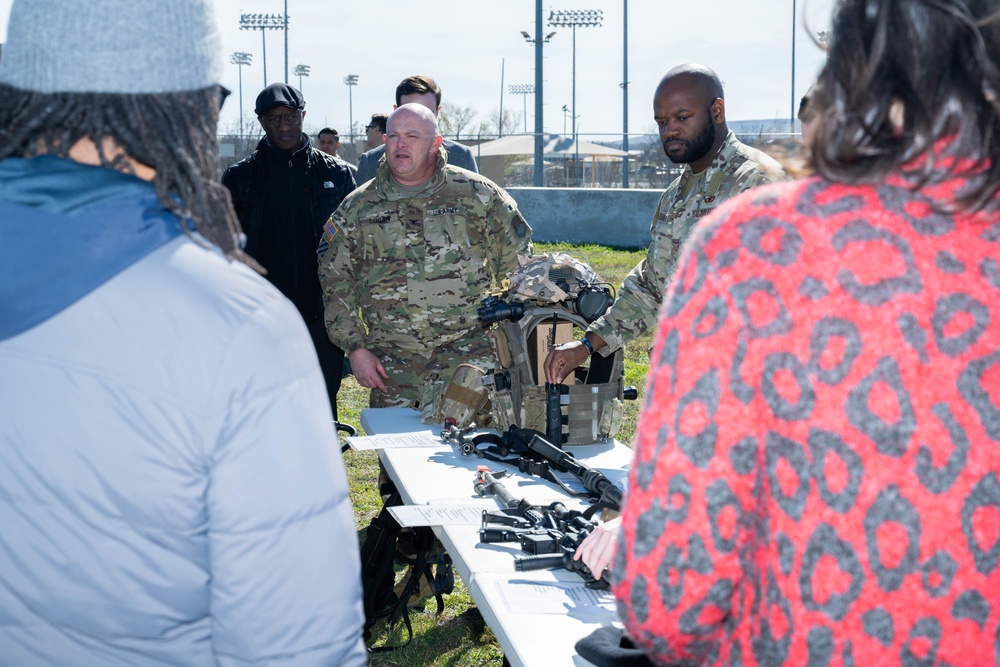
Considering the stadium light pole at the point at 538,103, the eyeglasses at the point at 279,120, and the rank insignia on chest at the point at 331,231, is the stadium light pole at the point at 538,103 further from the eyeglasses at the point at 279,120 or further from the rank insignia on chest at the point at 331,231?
the rank insignia on chest at the point at 331,231

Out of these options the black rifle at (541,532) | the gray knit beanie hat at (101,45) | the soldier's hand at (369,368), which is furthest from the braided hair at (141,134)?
the soldier's hand at (369,368)

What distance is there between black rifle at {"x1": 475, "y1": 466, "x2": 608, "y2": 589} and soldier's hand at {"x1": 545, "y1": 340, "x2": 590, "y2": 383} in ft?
2.40

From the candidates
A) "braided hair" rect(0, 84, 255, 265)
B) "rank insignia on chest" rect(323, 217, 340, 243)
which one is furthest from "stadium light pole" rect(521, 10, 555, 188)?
"braided hair" rect(0, 84, 255, 265)

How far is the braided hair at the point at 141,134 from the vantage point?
1085 millimetres

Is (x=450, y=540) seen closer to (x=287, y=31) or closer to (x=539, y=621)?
(x=539, y=621)

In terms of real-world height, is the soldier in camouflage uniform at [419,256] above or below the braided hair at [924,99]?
below

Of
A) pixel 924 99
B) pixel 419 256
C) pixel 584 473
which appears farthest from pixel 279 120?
pixel 924 99

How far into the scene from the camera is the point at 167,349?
1.05 meters

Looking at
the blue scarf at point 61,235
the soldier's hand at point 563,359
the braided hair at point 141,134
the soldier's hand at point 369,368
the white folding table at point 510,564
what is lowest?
the white folding table at point 510,564

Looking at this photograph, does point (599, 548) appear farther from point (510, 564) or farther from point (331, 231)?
point (331, 231)

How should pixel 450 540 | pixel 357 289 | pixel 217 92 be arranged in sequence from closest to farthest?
pixel 217 92
pixel 450 540
pixel 357 289

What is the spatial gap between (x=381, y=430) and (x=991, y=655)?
116 inches

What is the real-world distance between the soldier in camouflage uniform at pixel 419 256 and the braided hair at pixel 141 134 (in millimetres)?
3020

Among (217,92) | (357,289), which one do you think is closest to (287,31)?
(357,289)
